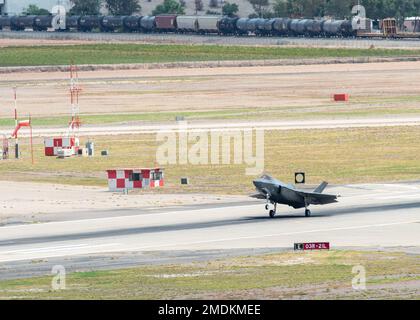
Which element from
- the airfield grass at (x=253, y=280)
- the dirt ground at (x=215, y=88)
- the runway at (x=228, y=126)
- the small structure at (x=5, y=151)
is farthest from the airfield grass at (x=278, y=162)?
the dirt ground at (x=215, y=88)

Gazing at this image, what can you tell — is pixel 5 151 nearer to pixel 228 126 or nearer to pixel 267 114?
pixel 228 126

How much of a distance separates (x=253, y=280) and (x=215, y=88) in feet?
350

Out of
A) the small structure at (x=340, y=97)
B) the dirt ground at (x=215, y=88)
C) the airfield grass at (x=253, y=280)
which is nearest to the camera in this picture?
the airfield grass at (x=253, y=280)

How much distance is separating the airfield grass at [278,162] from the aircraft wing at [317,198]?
407 inches

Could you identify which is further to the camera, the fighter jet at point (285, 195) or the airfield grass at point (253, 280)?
the fighter jet at point (285, 195)

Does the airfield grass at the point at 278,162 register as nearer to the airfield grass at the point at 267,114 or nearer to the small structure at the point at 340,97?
the airfield grass at the point at 267,114

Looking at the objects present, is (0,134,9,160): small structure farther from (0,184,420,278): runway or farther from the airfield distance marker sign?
the airfield distance marker sign

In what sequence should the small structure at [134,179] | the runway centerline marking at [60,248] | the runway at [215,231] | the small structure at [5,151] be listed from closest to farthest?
the runway centerline marking at [60,248]
the runway at [215,231]
the small structure at [134,179]
the small structure at [5,151]

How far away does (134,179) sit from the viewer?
214ft

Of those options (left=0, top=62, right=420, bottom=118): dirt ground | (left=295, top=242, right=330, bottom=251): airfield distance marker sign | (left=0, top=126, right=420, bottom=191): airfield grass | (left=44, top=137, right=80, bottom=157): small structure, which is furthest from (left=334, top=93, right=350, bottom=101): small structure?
(left=295, top=242, right=330, bottom=251): airfield distance marker sign

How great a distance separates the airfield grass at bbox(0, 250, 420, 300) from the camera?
36031 mm

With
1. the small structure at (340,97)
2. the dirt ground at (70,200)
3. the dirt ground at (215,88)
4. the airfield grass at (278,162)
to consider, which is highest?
the dirt ground at (70,200)

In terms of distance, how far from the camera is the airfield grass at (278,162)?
226 ft

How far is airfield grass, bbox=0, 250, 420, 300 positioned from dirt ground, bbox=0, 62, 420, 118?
72501mm
